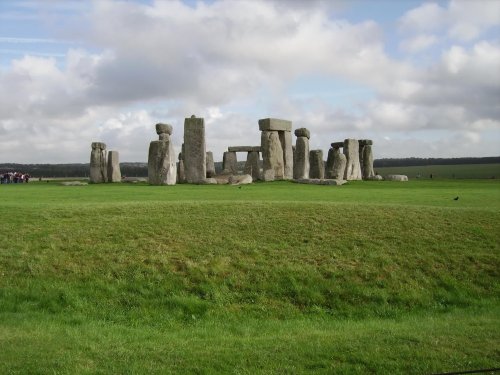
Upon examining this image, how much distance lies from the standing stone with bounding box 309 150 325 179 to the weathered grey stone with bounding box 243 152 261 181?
12.7ft

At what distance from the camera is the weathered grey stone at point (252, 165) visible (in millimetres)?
38631

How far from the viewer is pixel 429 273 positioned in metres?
13.1

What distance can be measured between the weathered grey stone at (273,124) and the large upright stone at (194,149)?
5419 mm

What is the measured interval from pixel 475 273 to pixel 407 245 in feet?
6.01

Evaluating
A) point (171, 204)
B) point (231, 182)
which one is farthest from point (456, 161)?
point (171, 204)

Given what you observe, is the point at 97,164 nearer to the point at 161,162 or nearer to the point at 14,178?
the point at 161,162

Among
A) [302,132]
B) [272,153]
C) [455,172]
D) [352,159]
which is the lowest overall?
[455,172]

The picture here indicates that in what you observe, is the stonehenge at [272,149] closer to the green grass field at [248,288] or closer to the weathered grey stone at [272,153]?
the weathered grey stone at [272,153]

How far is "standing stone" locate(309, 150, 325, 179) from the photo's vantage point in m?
39.5

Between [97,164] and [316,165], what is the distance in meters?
15.3

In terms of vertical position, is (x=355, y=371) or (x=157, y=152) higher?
(x=157, y=152)

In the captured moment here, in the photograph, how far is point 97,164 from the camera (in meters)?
38.8

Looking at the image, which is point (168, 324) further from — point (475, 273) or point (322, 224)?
point (475, 273)

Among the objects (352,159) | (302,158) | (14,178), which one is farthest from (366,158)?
(14,178)
